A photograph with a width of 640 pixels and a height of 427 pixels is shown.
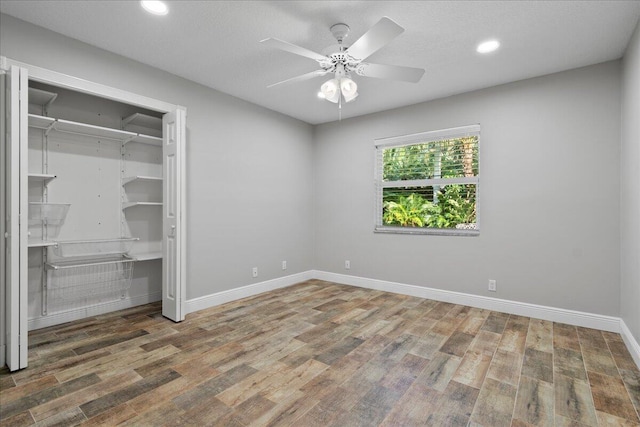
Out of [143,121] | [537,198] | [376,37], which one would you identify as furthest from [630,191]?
[143,121]

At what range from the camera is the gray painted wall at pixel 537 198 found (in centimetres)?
306

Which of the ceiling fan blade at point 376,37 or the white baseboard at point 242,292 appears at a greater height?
the ceiling fan blade at point 376,37

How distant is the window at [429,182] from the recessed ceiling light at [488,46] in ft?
3.65

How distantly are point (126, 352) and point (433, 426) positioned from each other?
2289 mm

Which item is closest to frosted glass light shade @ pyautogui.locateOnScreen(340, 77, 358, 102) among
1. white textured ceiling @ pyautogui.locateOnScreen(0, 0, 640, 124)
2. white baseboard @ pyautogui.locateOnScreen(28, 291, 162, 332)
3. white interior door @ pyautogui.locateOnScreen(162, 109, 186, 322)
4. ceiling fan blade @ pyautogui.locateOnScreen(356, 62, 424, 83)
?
ceiling fan blade @ pyautogui.locateOnScreen(356, 62, 424, 83)

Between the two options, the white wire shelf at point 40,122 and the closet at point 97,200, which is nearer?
the white wire shelf at point 40,122

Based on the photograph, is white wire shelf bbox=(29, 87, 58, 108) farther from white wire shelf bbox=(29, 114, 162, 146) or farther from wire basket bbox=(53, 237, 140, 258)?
wire basket bbox=(53, 237, 140, 258)

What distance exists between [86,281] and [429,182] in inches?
160

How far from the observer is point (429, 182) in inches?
163

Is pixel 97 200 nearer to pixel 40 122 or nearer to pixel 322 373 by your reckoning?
pixel 40 122

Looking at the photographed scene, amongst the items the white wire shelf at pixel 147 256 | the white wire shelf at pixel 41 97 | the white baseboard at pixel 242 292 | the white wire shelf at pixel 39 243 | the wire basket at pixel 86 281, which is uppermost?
the white wire shelf at pixel 41 97

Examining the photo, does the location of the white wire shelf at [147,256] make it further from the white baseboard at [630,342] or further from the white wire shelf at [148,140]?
the white baseboard at [630,342]

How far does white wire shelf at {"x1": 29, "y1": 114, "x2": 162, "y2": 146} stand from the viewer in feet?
8.89

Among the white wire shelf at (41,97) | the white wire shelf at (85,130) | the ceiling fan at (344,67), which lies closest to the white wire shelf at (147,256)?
the white wire shelf at (85,130)
